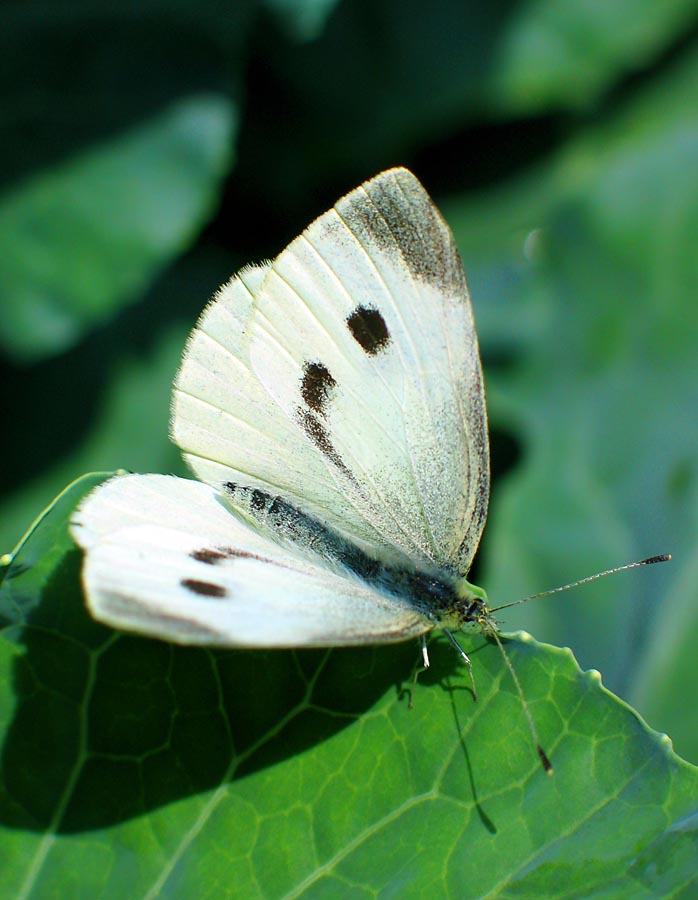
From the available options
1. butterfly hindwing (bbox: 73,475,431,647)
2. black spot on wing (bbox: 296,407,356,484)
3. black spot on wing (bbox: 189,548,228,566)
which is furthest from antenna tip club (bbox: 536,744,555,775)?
black spot on wing (bbox: 296,407,356,484)

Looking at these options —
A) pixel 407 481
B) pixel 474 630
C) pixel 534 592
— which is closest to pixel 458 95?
pixel 534 592

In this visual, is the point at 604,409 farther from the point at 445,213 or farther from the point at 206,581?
the point at 206,581

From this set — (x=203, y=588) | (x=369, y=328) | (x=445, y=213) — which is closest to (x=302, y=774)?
(x=203, y=588)

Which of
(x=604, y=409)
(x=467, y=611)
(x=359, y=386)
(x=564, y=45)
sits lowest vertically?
(x=604, y=409)

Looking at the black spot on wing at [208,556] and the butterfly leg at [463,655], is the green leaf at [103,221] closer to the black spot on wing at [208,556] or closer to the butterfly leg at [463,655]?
the black spot on wing at [208,556]

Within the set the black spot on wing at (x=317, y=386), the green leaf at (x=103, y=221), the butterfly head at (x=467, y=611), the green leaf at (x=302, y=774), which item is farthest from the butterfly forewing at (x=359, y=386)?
the green leaf at (x=103, y=221)
